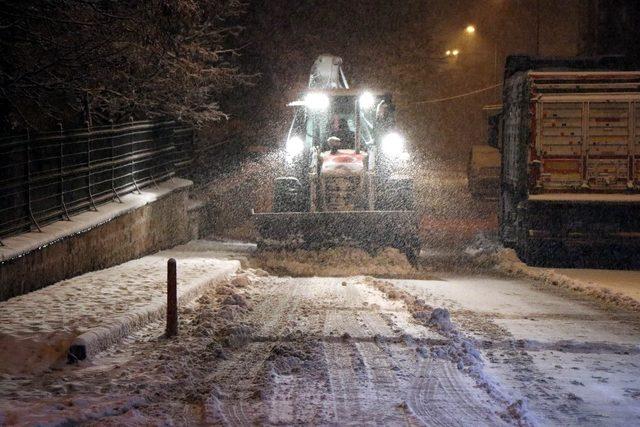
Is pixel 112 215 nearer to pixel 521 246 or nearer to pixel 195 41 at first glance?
pixel 195 41

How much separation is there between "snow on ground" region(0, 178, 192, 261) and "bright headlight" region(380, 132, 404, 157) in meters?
4.97

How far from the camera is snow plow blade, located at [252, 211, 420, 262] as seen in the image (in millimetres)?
17641

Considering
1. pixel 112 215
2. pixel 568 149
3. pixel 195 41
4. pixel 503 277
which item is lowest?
pixel 503 277

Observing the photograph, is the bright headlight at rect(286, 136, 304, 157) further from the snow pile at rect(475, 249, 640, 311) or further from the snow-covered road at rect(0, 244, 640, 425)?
the snow-covered road at rect(0, 244, 640, 425)

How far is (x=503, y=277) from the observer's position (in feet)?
54.5

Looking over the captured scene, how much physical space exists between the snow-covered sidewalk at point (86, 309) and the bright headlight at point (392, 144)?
5.35 m

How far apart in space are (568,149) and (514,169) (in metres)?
1.78

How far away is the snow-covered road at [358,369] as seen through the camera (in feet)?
22.7

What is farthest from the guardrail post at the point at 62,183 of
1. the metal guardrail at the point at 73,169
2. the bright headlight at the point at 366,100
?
the bright headlight at the point at 366,100

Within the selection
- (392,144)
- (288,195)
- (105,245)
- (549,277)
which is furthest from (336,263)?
(105,245)

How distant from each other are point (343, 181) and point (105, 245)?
5.73 metres

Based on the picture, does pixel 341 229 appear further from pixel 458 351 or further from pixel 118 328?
pixel 458 351

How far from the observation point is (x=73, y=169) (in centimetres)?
1470

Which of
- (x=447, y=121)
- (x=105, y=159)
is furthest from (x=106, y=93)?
(x=447, y=121)
